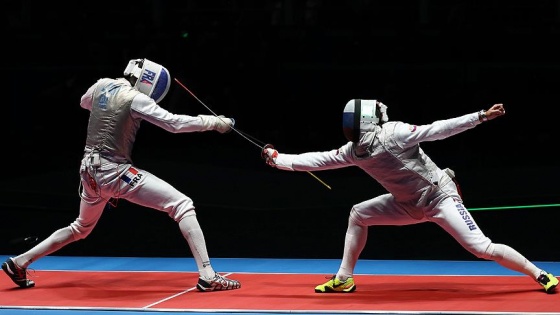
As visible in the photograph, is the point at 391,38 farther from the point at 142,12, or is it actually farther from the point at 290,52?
the point at 142,12

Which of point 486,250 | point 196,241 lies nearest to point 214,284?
point 196,241

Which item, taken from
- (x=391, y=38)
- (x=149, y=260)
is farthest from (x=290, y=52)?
(x=149, y=260)

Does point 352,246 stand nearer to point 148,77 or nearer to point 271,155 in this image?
point 271,155

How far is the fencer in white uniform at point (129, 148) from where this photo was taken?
582 cm

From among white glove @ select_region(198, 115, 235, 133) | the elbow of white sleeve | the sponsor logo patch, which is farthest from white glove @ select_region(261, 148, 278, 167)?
the sponsor logo patch

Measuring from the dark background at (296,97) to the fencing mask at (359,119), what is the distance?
257 centimetres

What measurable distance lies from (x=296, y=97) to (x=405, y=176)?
11.0 feet

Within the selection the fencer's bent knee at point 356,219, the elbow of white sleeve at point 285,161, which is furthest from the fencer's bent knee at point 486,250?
the elbow of white sleeve at point 285,161

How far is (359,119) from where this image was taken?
5.51 m

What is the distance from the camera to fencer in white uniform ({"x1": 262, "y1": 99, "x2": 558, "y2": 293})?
17.9ft

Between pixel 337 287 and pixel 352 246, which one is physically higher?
pixel 352 246

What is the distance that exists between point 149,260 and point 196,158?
204 cm

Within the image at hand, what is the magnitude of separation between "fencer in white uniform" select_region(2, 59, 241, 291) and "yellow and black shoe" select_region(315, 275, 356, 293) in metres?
0.51

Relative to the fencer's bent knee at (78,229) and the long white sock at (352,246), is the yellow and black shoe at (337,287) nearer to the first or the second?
the long white sock at (352,246)
